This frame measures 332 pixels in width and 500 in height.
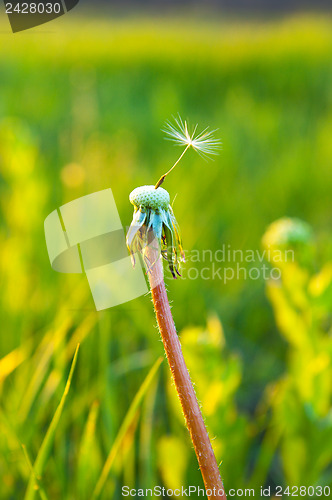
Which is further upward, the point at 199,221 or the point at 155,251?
the point at 199,221

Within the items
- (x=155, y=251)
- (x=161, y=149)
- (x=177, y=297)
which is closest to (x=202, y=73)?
(x=161, y=149)

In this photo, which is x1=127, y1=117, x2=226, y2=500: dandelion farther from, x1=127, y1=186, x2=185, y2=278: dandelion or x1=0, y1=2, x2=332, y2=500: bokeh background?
x1=0, y1=2, x2=332, y2=500: bokeh background

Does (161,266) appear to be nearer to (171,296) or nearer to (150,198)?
(150,198)

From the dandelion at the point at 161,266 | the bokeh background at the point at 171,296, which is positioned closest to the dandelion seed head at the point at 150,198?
the dandelion at the point at 161,266

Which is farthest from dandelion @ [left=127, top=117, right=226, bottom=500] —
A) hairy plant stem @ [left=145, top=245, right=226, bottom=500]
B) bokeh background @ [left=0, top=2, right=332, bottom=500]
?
bokeh background @ [left=0, top=2, right=332, bottom=500]

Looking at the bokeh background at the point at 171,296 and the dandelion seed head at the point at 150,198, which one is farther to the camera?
the bokeh background at the point at 171,296

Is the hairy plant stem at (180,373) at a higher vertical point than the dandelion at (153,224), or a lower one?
lower

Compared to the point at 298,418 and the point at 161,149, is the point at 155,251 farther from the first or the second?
the point at 161,149

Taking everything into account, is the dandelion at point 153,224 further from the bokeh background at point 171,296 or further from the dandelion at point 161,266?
the bokeh background at point 171,296

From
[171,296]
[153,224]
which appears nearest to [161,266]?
[153,224]
